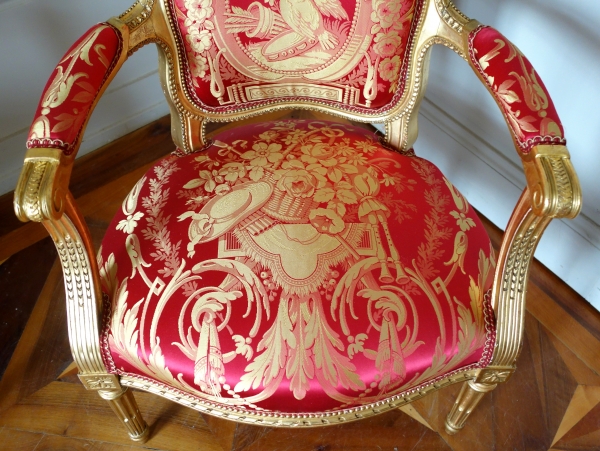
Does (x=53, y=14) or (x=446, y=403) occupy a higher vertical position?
(x=53, y=14)

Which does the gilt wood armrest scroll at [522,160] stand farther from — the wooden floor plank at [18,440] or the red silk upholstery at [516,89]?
the wooden floor plank at [18,440]

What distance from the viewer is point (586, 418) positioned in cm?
81

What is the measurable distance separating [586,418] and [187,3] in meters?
0.86

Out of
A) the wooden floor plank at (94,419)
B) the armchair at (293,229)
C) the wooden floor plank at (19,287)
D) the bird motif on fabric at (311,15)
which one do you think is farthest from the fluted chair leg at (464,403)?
the wooden floor plank at (19,287)

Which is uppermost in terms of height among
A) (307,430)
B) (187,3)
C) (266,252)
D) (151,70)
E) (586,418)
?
(187,3)

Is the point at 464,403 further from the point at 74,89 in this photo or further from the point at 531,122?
the point at 74,89

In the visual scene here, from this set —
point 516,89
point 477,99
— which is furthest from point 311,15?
point 477,99

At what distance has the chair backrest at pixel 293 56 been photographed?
0.60 meters

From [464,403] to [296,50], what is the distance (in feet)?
1.74

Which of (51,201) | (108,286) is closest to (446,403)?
(108,286)

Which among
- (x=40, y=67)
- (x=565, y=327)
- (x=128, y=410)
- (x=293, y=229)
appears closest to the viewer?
(x=293, y=229)

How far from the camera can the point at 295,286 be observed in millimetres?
530

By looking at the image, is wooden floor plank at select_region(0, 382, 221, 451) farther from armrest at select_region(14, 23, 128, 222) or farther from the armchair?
armrest at select_region(14, 23, 128, 222)

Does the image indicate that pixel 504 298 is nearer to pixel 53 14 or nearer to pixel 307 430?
pixel 307 430
